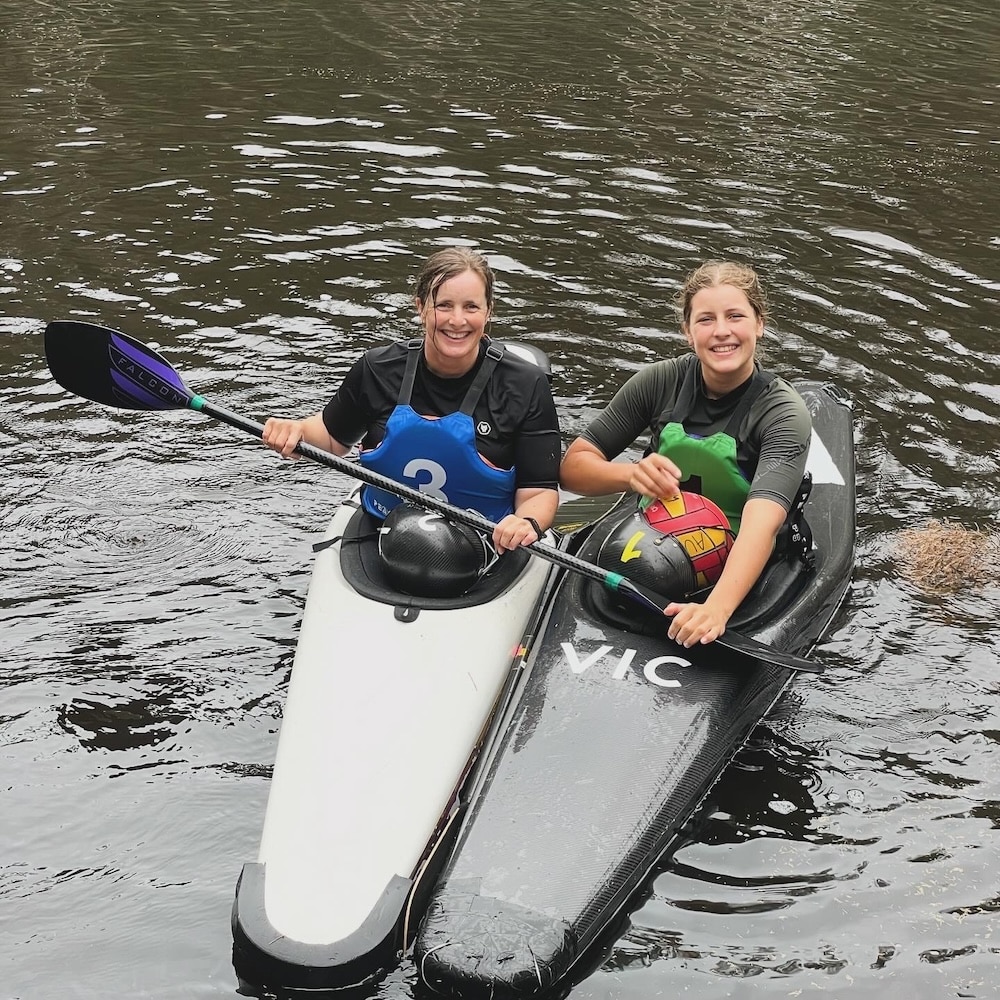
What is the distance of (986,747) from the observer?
3.89 meters

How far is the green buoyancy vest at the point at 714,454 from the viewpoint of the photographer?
13.0ft

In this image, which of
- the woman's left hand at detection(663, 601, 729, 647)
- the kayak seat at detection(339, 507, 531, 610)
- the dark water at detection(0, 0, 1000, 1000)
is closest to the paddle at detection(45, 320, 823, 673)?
the kayak seat at detection(339, 507, 531, 610)

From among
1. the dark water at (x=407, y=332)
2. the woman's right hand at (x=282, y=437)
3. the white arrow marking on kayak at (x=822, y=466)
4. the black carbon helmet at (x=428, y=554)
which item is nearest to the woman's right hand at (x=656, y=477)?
the black carbon helmet at (x=428, y=554)

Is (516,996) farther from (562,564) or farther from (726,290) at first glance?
(726,290)

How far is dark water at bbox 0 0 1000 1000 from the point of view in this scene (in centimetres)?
327

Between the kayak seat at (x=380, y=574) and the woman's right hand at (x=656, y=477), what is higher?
the woman's right hand at (x=656, y=477)

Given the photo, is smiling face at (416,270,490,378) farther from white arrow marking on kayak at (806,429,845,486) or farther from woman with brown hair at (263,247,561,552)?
white arrow marking on kayak at (806,429,845,486)

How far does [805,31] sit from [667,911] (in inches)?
540

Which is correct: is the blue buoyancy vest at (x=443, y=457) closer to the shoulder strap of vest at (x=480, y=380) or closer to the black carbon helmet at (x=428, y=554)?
the shoulder strap of vest at (x=480, y=380)

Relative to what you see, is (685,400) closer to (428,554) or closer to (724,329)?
(724,329)

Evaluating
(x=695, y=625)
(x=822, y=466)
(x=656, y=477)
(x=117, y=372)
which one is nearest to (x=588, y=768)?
(x=695, y=625)

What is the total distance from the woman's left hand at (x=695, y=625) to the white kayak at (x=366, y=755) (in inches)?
19.8

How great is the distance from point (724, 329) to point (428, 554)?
1.16 metres

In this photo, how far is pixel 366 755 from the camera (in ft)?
10.9
